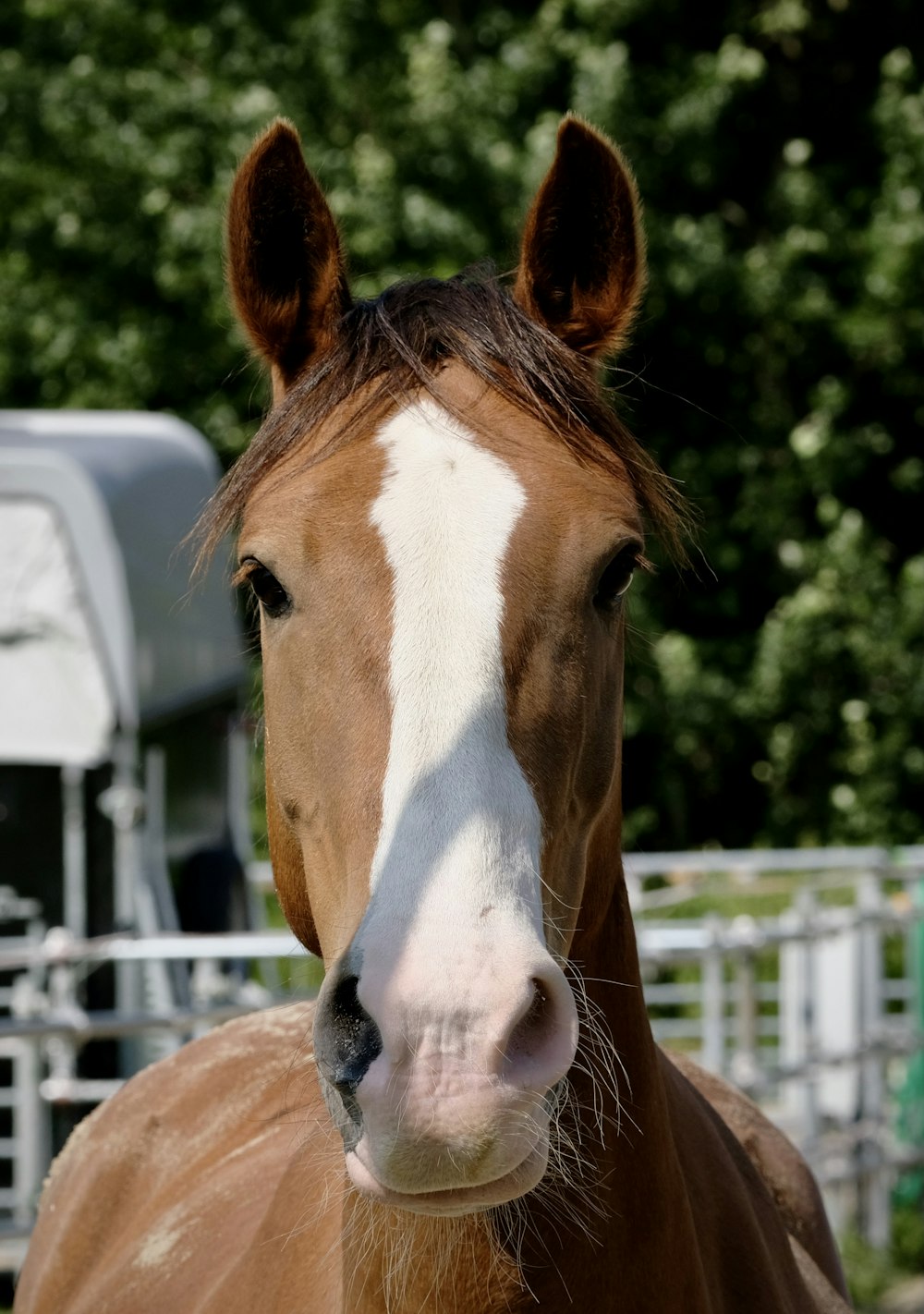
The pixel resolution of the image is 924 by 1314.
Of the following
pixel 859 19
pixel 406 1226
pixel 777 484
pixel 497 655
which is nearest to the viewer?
pixel 497 655

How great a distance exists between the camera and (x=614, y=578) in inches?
80.7

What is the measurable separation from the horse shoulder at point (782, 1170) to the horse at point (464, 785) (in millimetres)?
422

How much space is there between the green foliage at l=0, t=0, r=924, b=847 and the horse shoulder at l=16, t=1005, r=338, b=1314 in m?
11.3

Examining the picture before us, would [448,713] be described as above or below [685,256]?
below

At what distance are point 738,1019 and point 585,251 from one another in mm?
5530

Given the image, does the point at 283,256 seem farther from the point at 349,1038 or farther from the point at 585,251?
the point at 349,1038

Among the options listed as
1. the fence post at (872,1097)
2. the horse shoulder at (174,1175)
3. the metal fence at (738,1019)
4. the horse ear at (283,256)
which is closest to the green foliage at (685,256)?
the metal fence at (738,1019)

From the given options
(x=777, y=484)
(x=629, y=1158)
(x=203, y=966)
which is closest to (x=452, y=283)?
(x=629, y=1158)

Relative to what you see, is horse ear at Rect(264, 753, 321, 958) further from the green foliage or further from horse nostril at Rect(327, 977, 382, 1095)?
the green foliage

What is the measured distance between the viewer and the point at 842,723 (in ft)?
50.2

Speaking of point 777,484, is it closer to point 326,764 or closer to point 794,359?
point 794,359

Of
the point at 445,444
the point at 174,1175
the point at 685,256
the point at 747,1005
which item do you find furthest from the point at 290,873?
the point at 685,256

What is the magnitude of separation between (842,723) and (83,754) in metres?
9.71

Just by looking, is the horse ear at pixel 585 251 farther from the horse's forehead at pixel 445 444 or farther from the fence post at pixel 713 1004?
the fence post at pixel 713 1004
